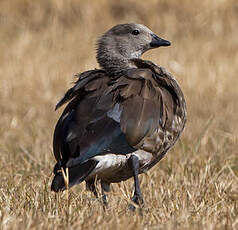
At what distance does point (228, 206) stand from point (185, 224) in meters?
0.66

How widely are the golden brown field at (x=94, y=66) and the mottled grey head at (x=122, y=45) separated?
1.17 feet

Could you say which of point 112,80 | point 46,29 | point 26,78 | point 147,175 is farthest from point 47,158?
point 46,29

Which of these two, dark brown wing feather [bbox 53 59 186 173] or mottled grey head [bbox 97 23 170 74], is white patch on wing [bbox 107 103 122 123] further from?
mottled grey head [bbox 97 23 170 74]

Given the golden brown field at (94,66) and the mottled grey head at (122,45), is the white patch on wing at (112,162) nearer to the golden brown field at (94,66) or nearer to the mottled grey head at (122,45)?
the golden brown field at (94,66)

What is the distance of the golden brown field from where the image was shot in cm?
390

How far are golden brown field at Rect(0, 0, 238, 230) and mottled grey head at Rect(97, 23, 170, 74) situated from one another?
0.36 m

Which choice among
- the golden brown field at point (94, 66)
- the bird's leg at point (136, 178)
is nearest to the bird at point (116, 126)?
the bird's leg at point (136, 178)

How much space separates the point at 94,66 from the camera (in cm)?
1024

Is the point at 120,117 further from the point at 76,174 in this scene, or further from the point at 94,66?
the point at 94,66

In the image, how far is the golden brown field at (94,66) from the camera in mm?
3904

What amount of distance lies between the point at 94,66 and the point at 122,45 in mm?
4898

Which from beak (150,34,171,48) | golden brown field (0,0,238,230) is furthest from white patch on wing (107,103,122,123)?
beak (150,34,171,48)

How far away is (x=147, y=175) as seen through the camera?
5.39 metres

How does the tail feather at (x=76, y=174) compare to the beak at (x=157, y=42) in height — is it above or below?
below
